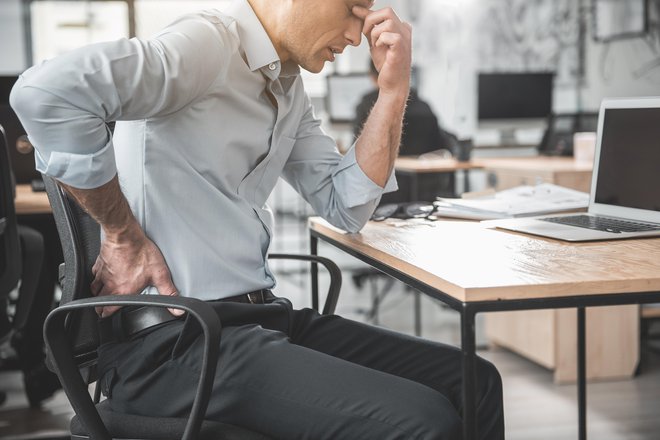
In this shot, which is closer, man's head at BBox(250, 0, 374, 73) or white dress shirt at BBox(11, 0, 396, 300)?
white dress shirt at BBox(11, 0, 396, 300)

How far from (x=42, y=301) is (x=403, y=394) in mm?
2070

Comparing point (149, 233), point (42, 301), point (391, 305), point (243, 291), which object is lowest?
point (391, 305)

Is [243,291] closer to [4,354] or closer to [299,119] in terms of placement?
→ [299,119]

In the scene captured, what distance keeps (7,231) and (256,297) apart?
1177mm

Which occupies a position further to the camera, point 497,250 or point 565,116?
point 565,116

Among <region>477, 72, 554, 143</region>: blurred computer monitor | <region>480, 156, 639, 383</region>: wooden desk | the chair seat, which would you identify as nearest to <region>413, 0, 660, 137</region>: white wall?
<region>477, 72, 554, 143</region>: blurred computer monitor

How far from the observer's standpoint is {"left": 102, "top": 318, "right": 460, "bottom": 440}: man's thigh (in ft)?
3.76

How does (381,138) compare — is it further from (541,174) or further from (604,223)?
(541,174)

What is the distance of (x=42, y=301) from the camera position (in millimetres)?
2922

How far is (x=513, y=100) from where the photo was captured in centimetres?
562

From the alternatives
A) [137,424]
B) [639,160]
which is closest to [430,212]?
[639,160]

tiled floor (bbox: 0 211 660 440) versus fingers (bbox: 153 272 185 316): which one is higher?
fingers (bbox: 153 272 185 316)

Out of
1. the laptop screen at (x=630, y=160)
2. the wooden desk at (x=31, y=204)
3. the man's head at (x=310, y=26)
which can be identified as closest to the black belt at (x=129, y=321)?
the man's head at (x=310, y=26)

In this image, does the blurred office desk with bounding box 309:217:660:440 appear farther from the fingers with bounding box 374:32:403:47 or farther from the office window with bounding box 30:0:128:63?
the office window with bounding box 30:0:128:63
